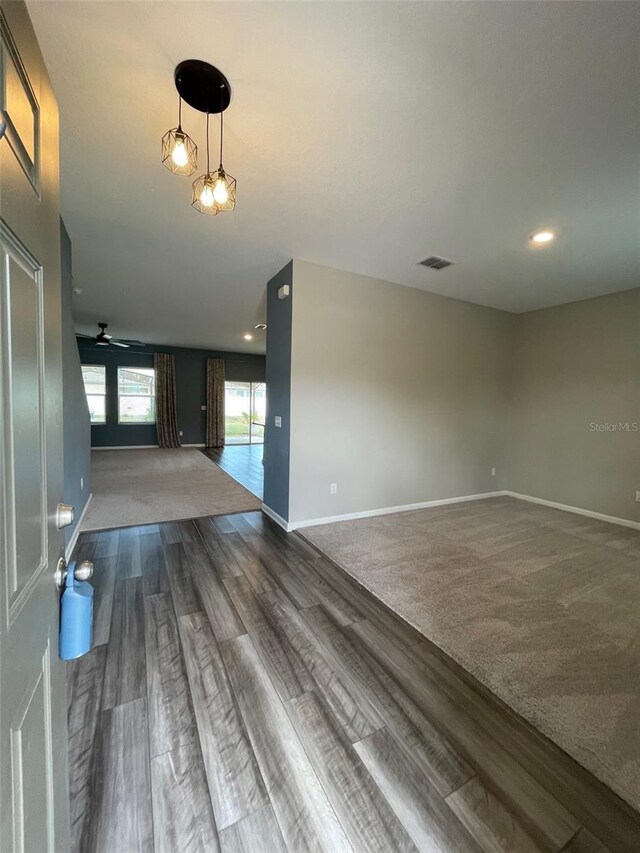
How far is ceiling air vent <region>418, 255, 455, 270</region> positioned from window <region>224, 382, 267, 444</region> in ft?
22.7

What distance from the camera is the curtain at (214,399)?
9.09 meters

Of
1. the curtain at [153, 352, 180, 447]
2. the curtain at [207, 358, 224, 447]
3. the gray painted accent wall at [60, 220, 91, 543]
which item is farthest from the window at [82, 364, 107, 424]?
the gray painted accent wall at [60, 220, 91, 543]

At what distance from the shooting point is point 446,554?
118 inches

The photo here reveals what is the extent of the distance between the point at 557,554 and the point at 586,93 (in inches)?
130

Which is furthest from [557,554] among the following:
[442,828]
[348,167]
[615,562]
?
[348,167]

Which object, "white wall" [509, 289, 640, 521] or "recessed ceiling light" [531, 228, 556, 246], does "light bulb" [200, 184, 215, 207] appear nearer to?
"recessed ceiling light" [531, 228, 556, 246]

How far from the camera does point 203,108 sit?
1.61 m

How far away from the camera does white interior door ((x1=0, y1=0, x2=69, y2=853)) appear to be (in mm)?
523

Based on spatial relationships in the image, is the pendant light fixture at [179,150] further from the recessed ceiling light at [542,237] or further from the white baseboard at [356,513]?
the white baseboard at [356,513]

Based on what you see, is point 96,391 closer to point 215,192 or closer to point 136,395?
point 136,395

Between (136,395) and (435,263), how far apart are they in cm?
802

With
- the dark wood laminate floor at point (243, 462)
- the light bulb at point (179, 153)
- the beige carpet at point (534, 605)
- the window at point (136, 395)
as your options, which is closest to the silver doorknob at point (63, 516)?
the light bulb at point (179, 153)

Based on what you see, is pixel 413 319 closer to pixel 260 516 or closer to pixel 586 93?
pixel 586 93

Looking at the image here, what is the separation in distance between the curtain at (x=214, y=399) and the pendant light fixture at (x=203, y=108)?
25.4 ft
